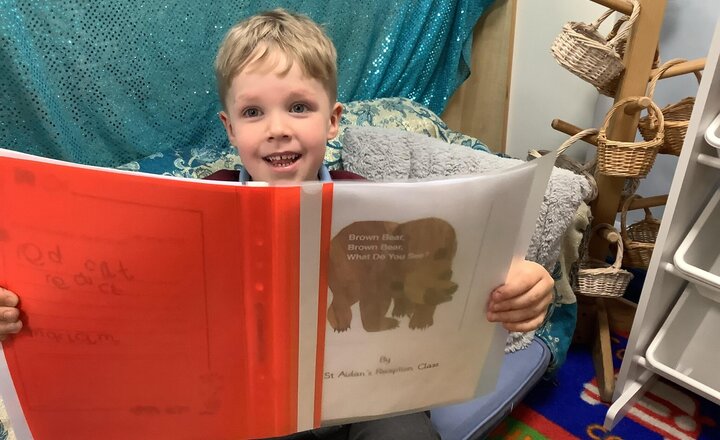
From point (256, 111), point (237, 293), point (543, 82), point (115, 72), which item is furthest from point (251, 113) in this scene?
point (543, 82)

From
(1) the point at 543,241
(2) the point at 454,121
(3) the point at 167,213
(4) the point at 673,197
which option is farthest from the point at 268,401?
(2) the point at 454,121

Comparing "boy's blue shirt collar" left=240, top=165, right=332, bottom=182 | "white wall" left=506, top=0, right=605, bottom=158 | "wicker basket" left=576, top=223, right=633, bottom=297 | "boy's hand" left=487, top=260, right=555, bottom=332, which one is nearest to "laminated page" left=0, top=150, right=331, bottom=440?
"boy's hand" left=487, top=260, right=555, bottom=332

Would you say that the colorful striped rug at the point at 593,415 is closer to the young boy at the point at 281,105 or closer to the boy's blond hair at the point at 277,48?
the young boy at the point at 281,105

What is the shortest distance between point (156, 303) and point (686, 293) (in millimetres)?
1104

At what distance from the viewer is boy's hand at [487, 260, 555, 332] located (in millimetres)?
542

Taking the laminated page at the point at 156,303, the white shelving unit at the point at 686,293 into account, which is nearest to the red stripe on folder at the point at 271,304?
the laminated page at the point at 156,303

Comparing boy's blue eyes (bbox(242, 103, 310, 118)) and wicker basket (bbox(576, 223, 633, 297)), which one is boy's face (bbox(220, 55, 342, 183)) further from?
wicker basket (bbox(576, 223, 633, 297))

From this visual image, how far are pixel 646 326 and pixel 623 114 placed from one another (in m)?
0.46

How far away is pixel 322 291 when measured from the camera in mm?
480

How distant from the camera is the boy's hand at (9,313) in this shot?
0.46 metres

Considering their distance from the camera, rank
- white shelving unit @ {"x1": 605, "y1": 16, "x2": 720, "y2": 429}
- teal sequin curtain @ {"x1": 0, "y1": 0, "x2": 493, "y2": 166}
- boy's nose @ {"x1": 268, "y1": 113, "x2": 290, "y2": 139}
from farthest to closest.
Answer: white shelving unit @ {"x1": 605, "y1": 16, "x2": 720, "y2": 429}, teal sequin curtain @ {"x1": 0, "y1": 0, "x2": 493, "y2": 166}, boy's nose @ {"x1": 268, "y1": 113, "x2": 290, "y2": 139}

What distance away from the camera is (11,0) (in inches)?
34.0

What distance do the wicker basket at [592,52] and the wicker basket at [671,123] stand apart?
85 mm

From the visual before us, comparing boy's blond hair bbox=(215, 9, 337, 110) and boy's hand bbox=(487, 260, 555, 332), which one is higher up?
boy's blond hair bbox=(215, 9, 337, 110)
